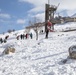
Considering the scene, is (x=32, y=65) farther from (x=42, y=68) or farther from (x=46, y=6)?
(x=46, y=6)

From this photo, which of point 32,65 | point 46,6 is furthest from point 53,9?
point 32,65

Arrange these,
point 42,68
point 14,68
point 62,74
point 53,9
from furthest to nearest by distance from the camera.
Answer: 1. point 53,9
2. point 14,68
3. point 42,68
4. point 62,74

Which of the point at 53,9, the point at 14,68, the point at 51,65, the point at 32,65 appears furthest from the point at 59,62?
the point at 53,9

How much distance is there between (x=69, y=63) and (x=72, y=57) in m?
0.67

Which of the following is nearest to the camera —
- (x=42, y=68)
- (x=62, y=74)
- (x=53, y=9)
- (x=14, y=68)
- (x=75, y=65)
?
(x=62, y=74)

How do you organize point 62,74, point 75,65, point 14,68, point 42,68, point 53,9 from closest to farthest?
point 62,74
point 75,65
point 42,68
point 14,68
point 53,9

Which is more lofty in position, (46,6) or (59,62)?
(46,6)

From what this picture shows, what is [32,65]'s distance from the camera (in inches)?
481

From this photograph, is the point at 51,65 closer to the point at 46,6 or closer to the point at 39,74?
the point at 39,74

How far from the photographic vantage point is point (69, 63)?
11.1 m

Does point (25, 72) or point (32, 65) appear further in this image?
point (32, 65)

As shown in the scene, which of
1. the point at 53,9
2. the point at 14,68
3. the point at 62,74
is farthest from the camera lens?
the point at 53,9

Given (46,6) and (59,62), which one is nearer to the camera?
(59,62)

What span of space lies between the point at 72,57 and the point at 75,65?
3.77ft
